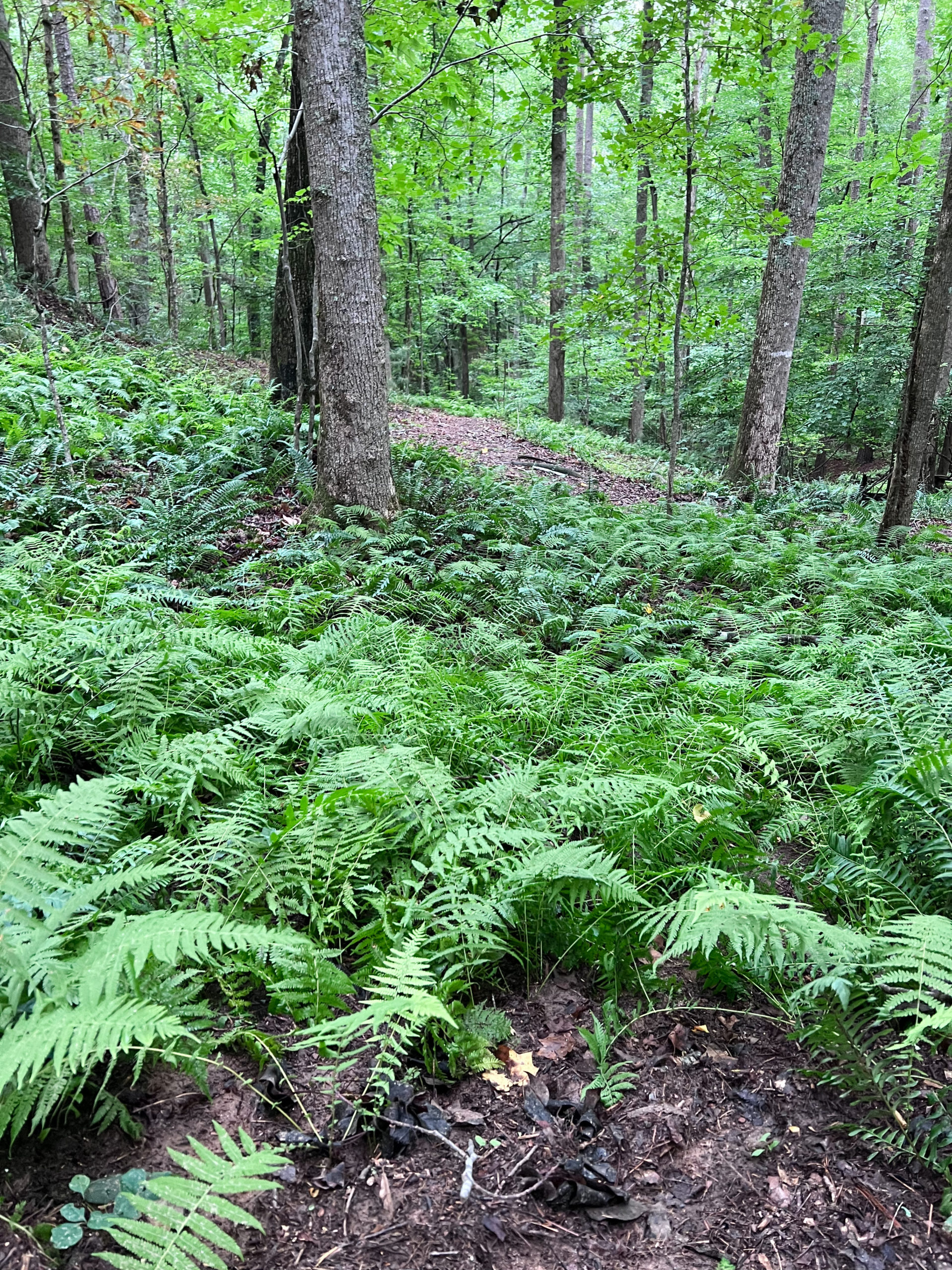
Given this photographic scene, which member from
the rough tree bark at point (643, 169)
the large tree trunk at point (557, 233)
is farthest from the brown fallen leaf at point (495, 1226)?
the large tree trunk at point (557, 233)

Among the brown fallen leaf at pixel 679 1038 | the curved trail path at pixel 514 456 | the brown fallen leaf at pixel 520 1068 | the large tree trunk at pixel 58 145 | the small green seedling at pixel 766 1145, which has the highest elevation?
the large tree trunk at pixel 58 145

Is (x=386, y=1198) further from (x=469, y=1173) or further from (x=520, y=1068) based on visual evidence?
(x=520, y=1068)

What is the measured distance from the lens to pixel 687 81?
6715 millimetres

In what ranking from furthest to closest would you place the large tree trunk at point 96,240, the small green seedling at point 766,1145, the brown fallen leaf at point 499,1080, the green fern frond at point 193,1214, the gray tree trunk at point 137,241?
the gray tree trunk at point 137,241 < the large tree trunk at point 96,240 < the brown fallen leaf at point 499,1080 < the small green seedling at point 766,1145 < the green fern frond at point 193,1214

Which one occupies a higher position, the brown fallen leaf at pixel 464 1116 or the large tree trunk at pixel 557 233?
the large tree trunk at pixel 557 233

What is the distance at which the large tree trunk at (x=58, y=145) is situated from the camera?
6969 mm

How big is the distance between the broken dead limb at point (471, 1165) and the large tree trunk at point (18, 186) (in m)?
12.1

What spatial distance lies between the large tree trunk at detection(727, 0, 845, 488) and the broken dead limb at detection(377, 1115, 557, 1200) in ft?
28.3

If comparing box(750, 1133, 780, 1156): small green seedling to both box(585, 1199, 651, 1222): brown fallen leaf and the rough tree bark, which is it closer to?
box(585, 1199, 651, 1222): brown fallen leaf

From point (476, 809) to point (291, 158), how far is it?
8.73 metres

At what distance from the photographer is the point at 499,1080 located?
199 centimetres

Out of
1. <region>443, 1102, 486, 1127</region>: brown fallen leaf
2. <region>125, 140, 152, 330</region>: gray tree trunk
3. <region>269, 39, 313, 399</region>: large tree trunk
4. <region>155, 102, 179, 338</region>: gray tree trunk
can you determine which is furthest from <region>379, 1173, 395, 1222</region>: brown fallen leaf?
<region>125, 140, 152, 330</region>: gray tree trunk

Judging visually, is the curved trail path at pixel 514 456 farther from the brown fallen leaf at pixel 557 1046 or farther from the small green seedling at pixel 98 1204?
the small green seedling at pixel 98 1204

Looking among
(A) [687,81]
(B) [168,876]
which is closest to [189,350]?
(A) [687,81]
